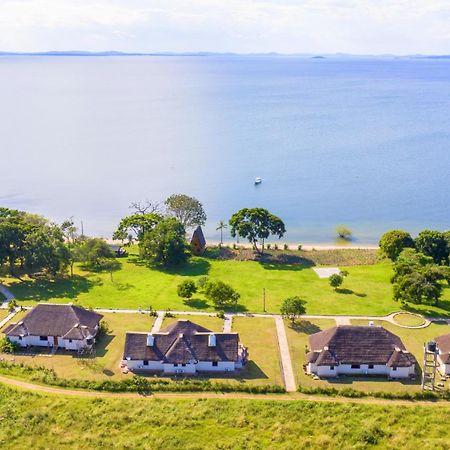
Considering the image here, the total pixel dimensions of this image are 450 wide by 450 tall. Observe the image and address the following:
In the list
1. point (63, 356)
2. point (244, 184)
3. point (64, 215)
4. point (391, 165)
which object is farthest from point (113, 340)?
point (391, 165)

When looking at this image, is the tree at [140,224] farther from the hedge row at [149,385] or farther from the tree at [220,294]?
the hedge row at [149,385]

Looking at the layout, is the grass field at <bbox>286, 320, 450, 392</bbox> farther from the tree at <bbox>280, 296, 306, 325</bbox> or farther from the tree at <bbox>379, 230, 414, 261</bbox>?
the tree at <bbox>379, 230, 414, 261</bbox>

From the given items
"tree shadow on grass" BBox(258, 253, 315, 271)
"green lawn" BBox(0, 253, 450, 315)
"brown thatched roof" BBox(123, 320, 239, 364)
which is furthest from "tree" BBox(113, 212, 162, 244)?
"brown thatched roof" BBox(123, 320, 239, 364)

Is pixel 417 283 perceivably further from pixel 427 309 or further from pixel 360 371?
pixel 360 371

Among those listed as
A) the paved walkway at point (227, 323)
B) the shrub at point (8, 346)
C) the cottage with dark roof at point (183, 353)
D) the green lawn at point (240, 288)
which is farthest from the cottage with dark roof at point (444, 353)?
the shrub at point (8, 346)

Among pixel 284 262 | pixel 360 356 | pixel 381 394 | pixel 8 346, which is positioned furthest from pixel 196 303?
pixel 381 394

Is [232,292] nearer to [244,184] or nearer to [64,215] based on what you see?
[64,215]
